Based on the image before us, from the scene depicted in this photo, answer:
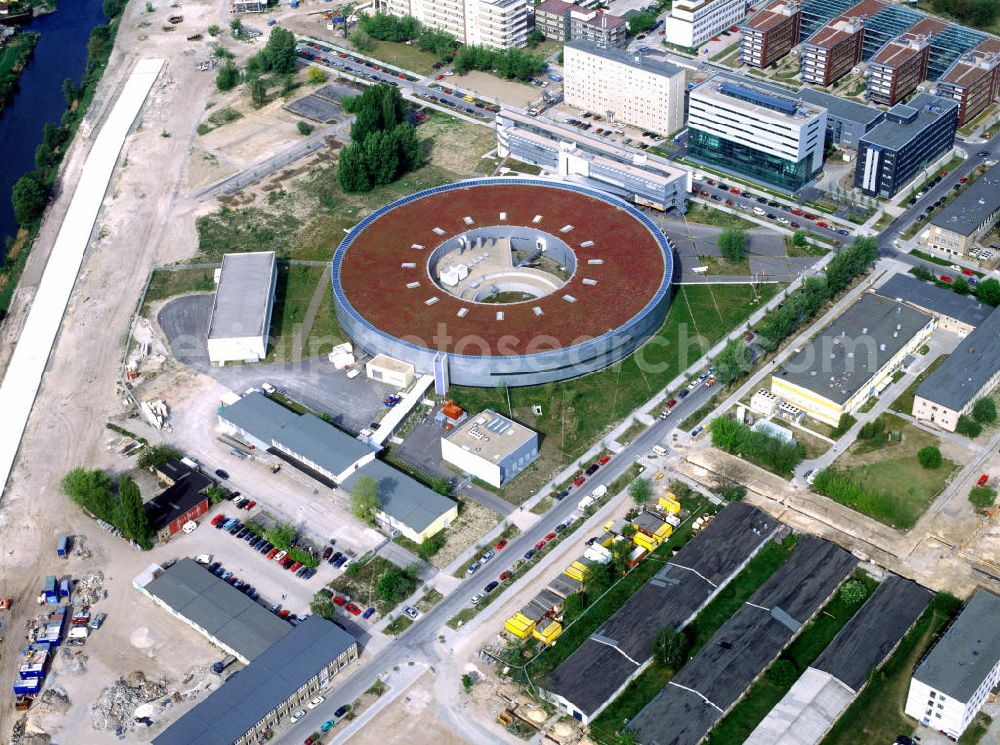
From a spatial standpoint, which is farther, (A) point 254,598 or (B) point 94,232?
(B) point 94,232

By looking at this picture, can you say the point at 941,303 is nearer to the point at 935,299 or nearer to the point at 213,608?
the point at 935,299

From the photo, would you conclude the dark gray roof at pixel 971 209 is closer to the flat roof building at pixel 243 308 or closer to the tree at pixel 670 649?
the tree at pixel 670 649

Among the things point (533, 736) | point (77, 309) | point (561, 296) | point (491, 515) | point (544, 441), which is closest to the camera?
point (533, 736)

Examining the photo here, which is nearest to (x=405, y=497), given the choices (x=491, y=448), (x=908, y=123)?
(x=491, y=448)

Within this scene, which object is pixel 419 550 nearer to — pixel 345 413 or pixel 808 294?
pixel 345 413

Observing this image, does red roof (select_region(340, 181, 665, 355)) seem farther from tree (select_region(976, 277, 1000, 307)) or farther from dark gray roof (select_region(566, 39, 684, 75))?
tree (select_region(976, 277, 1000, 307))

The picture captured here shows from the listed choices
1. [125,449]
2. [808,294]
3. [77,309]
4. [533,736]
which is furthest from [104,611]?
[808,294]

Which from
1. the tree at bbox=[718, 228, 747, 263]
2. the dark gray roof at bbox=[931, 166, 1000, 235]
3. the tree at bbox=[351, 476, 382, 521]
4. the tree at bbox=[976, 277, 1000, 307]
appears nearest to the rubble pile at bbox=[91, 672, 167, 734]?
the tree at bbox=[351, 476, 382, 521]
